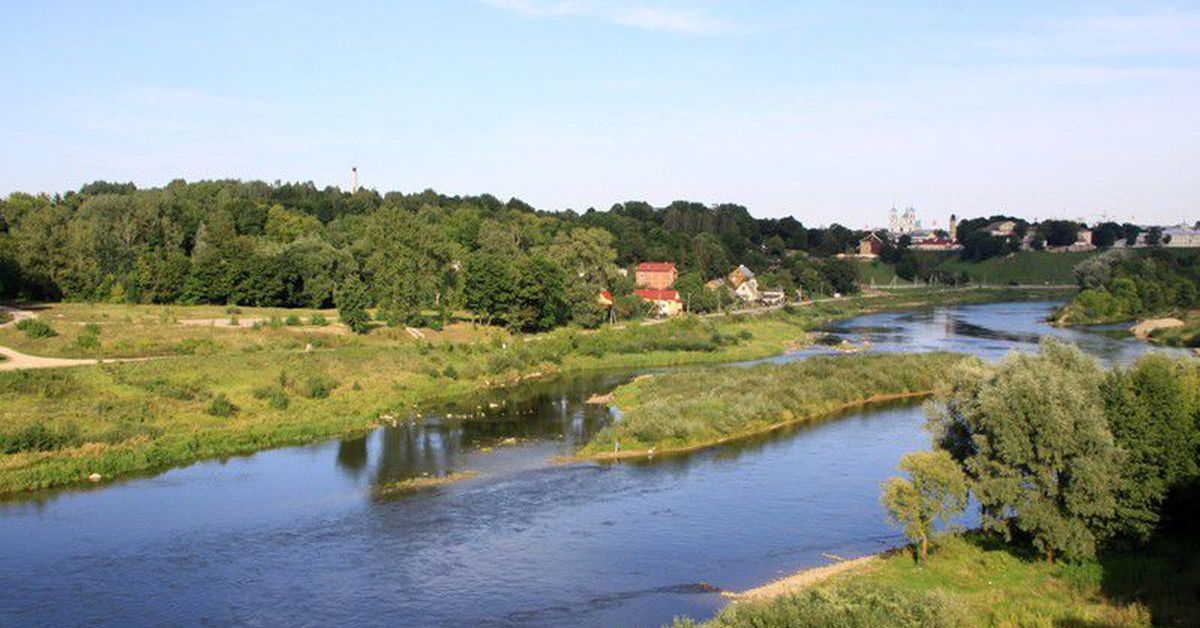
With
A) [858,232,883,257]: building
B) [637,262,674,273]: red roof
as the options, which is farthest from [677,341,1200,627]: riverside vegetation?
[858,232,883,257]: building

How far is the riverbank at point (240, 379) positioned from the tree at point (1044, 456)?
25.9 metres

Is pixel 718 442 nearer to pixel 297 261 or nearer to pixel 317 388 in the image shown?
pixel 317 388

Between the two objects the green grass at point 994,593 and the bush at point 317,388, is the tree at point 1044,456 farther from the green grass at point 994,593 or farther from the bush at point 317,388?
the bush at point 317,388

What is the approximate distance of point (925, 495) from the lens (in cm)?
2548

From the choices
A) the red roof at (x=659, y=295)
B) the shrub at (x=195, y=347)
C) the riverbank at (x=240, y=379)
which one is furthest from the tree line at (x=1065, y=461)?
the red roof at (x=659, y=295)

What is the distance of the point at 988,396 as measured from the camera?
25.6 metres

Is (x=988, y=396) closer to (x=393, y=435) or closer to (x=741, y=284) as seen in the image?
(x=393, y=435)

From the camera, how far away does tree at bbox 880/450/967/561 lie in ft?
82.8

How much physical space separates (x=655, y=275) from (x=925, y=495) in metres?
77.9

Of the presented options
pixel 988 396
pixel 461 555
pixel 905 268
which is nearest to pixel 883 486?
pixel 988 396

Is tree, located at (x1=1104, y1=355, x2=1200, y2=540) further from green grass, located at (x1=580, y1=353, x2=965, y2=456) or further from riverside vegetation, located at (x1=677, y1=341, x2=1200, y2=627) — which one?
green grass, located at (x1=580, y1=353, x2=965, y2=456)

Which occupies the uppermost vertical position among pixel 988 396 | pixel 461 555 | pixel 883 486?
pixel 988 396

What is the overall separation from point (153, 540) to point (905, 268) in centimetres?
14293

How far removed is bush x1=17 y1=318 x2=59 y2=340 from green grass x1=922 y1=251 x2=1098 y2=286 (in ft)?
441
